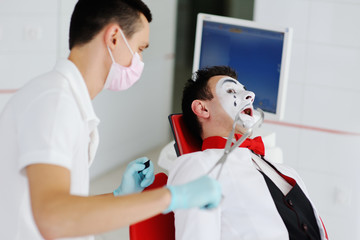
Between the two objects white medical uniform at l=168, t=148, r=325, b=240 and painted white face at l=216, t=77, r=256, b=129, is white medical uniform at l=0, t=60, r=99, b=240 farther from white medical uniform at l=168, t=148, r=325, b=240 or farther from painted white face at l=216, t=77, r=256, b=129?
painted white face at l=216, t=77, r=256, b=129

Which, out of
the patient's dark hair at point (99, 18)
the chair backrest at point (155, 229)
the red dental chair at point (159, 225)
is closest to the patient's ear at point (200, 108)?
the red dental chair at point (159, 225)

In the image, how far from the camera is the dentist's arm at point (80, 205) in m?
1.08

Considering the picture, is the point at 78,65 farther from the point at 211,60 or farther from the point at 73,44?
the point at 211,60

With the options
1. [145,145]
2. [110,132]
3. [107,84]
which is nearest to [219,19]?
[107,84]

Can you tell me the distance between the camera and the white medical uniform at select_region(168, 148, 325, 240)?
1.63 meters

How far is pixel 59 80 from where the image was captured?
133cm

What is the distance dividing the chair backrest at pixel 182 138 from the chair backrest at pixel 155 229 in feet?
0.94

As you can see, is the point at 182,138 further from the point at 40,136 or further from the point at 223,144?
the point at 40,136

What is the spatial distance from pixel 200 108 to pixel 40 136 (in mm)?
942

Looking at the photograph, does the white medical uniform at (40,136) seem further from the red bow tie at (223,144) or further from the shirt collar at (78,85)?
the red bow tie at (223,144)

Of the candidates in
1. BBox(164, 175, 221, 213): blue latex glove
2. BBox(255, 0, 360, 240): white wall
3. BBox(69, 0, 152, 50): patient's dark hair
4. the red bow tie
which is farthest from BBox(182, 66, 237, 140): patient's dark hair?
BBox(255, 0, 360, 240): white wall

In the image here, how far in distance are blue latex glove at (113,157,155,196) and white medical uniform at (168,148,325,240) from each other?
0.08 m

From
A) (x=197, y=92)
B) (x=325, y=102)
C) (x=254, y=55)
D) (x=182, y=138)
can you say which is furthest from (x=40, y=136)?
(x=325, y=102)

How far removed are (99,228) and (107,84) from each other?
55 cm
